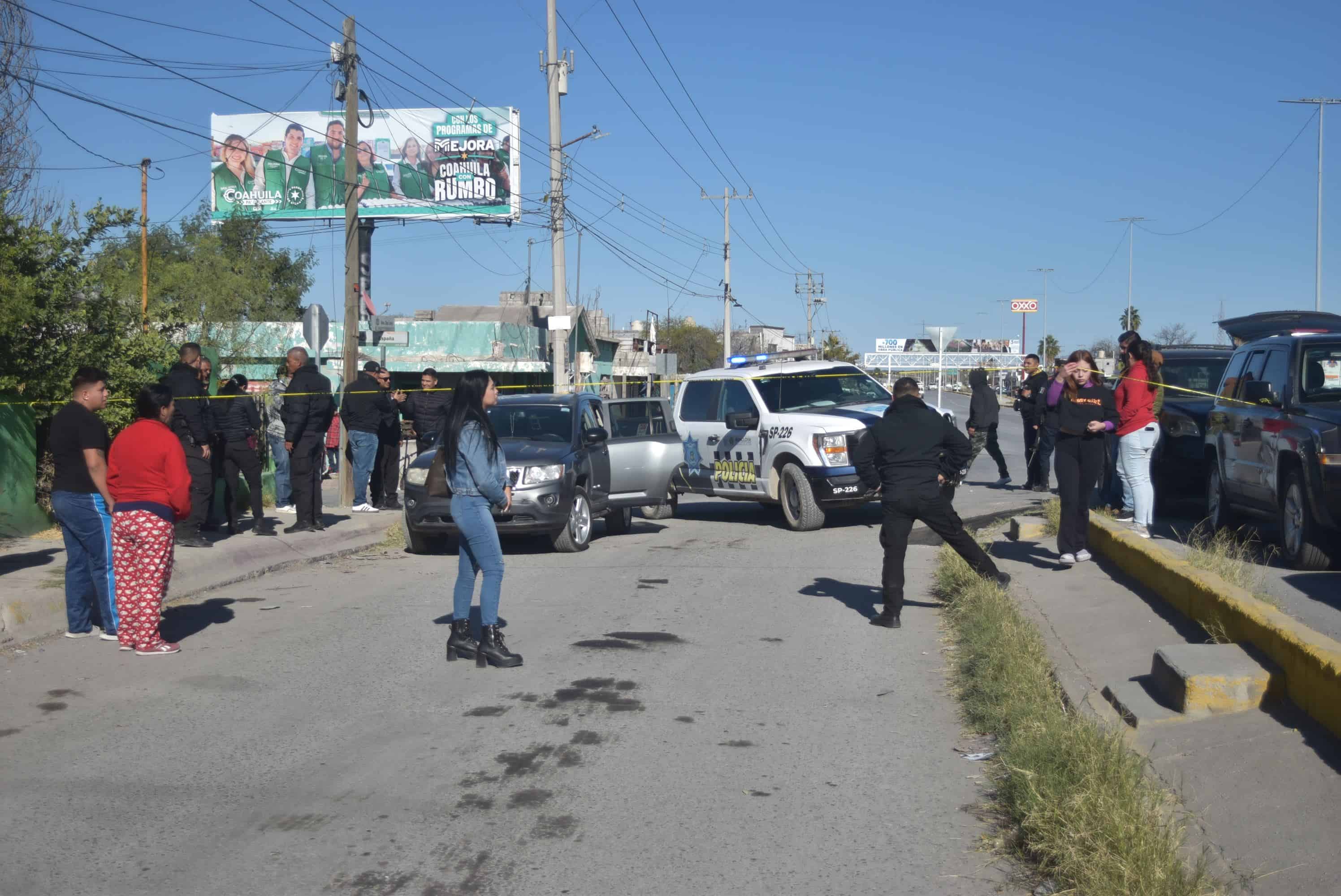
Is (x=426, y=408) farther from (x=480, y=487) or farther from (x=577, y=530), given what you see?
(x=480, y=487)

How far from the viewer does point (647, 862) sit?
4512 millimetres

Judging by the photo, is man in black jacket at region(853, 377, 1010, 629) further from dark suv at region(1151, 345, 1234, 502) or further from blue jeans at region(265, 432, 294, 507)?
blue jeans at region(265, 432, 294, 507)

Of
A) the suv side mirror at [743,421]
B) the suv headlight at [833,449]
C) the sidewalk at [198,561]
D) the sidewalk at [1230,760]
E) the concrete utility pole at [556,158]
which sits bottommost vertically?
the sidewalk at [198,561]

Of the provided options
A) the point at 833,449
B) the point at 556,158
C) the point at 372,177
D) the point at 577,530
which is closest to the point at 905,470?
the point at 577,530

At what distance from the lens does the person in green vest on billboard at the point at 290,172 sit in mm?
43656

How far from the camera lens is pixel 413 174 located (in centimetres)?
4334

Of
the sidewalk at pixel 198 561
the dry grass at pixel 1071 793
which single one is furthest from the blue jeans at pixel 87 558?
the dry grass at pixel 1071 793

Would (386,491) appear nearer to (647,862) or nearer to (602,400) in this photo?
(602,400)

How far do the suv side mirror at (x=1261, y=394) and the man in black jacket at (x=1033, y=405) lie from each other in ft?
24.7

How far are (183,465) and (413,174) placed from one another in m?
37.1

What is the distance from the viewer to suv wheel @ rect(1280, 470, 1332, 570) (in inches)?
357

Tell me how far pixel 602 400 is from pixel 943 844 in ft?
36.1

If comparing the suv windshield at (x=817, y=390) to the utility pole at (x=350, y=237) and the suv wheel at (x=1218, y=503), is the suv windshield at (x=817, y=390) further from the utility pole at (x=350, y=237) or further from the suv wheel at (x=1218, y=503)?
the utility pole at (x=350, y=237)

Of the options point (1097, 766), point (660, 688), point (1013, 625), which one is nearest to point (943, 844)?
point (1097, 766)
